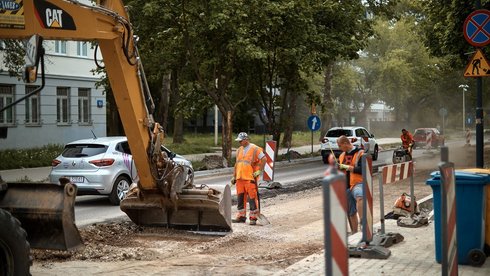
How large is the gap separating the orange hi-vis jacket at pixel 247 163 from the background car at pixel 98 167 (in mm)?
2536

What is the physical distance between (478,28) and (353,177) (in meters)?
3.77

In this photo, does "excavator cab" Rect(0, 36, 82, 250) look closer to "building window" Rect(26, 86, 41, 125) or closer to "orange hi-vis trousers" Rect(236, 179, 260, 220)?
"orange hi-vis trousers" Rect(236, 179, 260, 220)

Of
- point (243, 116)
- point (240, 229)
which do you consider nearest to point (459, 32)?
point (240, 229)

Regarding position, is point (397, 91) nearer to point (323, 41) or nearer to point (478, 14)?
point (323, 41)

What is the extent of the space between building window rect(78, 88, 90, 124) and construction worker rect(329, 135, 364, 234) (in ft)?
89.7

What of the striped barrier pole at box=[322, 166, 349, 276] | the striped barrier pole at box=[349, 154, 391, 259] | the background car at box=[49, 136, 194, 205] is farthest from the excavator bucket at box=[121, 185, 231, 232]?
the striped barrier pole at box=[322, 166, 349, 276]

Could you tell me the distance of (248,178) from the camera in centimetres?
1166

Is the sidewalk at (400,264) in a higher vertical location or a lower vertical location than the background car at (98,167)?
lower

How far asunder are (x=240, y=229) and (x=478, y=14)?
5.49m

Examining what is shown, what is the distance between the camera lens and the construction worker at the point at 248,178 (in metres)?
11.6

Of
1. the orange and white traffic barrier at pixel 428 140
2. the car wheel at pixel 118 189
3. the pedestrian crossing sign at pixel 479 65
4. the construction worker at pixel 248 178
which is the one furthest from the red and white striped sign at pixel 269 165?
the orange and white traffic barrier at pixel 428 140

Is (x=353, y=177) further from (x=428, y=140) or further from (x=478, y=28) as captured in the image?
(x=428, y=140)

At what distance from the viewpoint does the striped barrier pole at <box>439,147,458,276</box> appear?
17.6 ft

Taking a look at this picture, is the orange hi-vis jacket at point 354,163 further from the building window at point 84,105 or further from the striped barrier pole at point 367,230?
the building window at point 84,105
